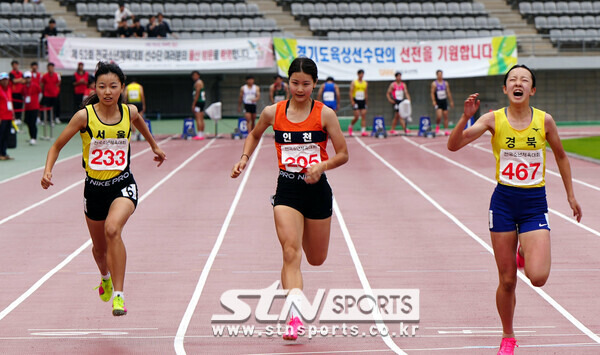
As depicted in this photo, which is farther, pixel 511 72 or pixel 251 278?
pixel 251 278

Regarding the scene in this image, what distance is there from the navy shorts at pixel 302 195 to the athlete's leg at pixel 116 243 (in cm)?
117

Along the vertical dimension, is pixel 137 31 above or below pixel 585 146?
above

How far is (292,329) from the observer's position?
21.7ft

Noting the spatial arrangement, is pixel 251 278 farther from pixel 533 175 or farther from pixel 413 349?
pixel 533 175

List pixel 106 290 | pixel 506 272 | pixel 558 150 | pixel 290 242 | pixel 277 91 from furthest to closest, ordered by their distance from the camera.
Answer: pixel 277 91
pixel 106 290
pixel 290 242
pixel 558 150
pixel 506 272

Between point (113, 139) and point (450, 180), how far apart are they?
36.3 ft

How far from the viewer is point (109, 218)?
23.8 feet

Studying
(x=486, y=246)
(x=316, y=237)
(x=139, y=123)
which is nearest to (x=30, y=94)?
(x=486, y=246)

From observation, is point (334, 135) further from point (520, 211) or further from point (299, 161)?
point (520, 211)

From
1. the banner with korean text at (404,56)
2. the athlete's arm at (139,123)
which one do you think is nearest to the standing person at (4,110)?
the banner with korean text at (404,56)

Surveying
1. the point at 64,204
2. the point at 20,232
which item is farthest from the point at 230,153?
the point at 20,232

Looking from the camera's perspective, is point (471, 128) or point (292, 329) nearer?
point (471, 128)

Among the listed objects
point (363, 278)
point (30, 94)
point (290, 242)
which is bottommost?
point (30, 94)

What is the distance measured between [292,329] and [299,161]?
1148 millimetres
